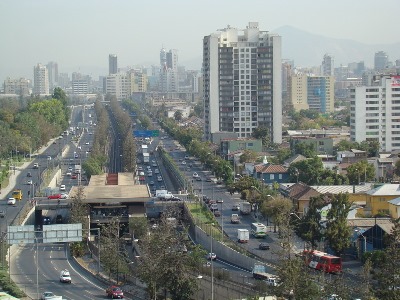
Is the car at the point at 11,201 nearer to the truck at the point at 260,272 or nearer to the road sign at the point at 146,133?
the truck at the point at 260,272

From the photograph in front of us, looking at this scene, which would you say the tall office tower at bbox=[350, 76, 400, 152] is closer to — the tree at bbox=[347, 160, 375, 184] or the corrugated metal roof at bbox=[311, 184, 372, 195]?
the tree at bbox=[347, 160, 375, 184]

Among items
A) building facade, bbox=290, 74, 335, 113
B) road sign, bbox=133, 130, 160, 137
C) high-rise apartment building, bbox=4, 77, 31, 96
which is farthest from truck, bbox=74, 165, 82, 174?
high-rise apartment building, bbox=4, 77, 31, 96

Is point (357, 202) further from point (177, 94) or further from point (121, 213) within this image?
point (177, 94)

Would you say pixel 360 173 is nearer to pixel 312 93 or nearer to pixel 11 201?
pixel 11 201

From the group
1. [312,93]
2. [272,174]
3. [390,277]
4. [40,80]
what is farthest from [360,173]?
Answer: [40,80]

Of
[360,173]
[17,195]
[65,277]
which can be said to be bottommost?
[65,277]
